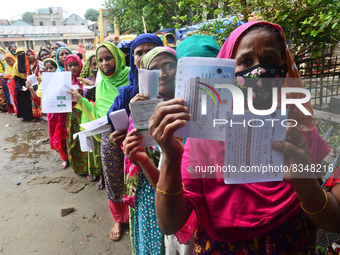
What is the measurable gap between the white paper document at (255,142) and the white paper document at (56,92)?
7.97ft

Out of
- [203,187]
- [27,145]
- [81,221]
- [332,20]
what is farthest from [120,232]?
[27,145]

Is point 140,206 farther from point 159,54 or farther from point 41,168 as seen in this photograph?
point 41,168

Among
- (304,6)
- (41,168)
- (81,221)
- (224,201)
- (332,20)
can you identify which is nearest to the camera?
(224,201)

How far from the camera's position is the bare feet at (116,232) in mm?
2539

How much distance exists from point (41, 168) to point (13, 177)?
0.46 m

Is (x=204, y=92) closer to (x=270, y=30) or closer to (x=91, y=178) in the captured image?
(x=270, y=30)

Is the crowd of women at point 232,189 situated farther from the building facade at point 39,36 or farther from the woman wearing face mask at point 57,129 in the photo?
the building facade at point 39,36

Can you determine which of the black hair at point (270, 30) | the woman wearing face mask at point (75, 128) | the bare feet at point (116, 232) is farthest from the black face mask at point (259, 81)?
the woman wearing face mask at point (75, 128)

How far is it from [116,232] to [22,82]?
6.63m

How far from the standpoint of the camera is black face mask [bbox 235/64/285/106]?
0.90 m

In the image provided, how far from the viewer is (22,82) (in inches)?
277

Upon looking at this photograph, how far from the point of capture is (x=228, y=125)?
29.4 inches

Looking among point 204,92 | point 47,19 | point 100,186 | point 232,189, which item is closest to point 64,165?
point 100,186

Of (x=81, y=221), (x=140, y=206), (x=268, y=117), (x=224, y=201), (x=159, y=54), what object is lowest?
(x=81, y=221)
